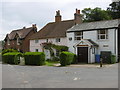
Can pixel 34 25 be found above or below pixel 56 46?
above

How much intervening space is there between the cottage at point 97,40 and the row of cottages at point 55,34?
5160 millimetres

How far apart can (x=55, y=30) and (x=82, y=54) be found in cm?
1149

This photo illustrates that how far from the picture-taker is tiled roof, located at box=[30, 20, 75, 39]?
3507cm

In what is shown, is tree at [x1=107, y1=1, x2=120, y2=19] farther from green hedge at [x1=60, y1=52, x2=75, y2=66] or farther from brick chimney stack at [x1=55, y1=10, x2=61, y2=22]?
green hedge at [x1=60, y1=52, x2=75, y2=66]

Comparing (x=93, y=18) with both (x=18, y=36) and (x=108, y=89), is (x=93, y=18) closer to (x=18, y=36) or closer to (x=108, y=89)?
(x=18, y=36)

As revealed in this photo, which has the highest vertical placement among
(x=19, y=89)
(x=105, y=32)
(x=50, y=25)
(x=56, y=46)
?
(x=50, y=25)

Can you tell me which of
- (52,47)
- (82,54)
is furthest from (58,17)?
(82,54)

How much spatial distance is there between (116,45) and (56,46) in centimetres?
1144

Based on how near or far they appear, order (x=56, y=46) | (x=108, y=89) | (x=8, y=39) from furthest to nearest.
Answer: (x=8, y=39)
(x=56, y=46)
(x=108, y=89)

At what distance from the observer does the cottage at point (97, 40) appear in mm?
25797

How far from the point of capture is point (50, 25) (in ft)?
136

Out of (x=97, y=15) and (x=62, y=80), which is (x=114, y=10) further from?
(x=62, y=80)

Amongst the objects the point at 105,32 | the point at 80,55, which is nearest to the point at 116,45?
the point at 105,32

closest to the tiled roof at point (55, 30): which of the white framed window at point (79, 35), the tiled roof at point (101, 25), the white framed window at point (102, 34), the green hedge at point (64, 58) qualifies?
the white framed window at point (79, 35)
